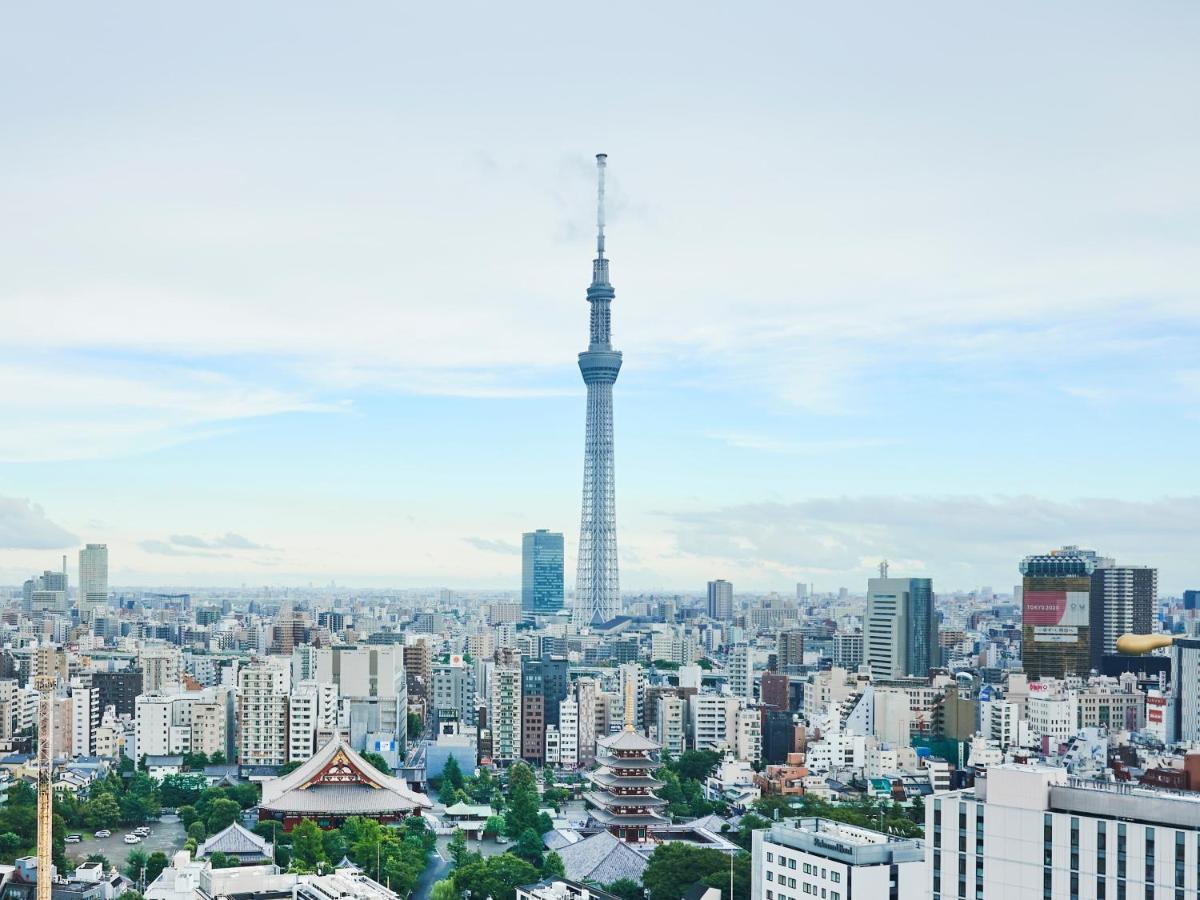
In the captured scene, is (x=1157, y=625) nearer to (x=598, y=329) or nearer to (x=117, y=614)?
(x=598, y=329)

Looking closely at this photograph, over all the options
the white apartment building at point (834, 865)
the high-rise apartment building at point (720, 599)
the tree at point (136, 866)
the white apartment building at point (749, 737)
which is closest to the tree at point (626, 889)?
the white apartment building at point (834, 865)

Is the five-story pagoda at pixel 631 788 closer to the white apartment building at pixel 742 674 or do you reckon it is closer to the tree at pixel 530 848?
the tree at pixel 530 848

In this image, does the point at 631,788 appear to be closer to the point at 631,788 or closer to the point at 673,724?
the point at 631,788

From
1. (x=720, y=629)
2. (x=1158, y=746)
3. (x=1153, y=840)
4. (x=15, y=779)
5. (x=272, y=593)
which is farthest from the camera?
(x=272, y=593)

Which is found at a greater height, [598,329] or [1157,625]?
[598,329]

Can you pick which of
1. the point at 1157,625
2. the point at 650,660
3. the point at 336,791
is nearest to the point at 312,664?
the point at 650,660

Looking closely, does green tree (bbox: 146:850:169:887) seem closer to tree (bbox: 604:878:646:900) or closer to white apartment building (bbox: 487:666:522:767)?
tree (bbox: 604:878:646:900)
